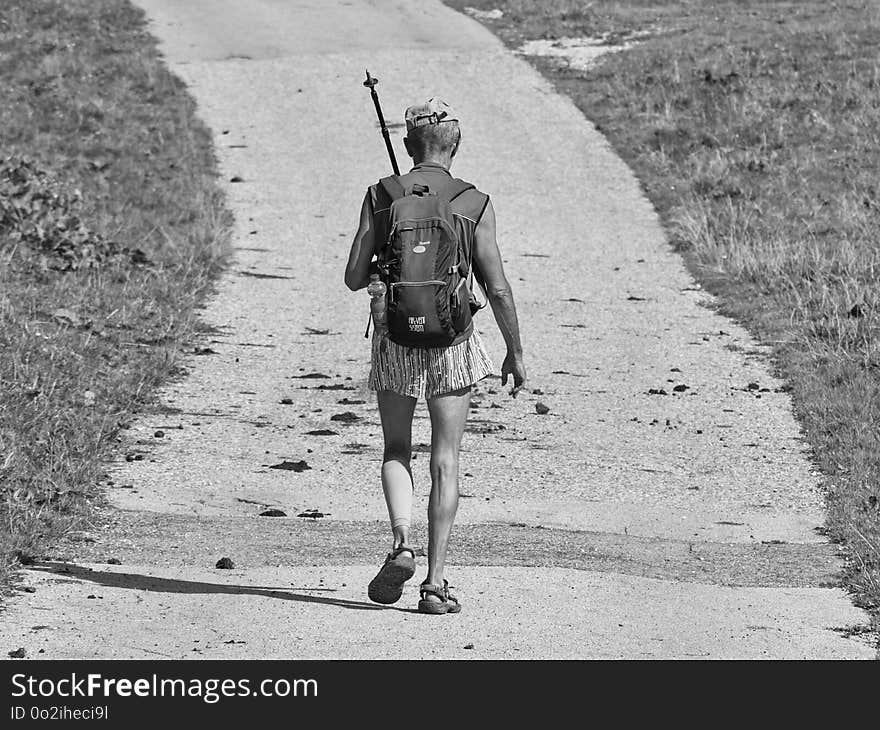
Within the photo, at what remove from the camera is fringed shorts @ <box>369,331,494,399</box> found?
643 centimetres

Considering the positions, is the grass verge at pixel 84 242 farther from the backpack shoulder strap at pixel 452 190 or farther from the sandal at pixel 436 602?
the backpack shoulder strap at pixel 452 190

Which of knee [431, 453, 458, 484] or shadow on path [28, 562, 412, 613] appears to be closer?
knee [431, 453, 458, 484]

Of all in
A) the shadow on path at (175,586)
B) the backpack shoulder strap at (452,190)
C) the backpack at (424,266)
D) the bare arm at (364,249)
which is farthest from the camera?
the shadow on path at (175,586)

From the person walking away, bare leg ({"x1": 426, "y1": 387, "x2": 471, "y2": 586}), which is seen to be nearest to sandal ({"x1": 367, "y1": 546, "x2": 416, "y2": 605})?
the person walking away

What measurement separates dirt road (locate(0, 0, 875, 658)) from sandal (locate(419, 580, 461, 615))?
0.34ft

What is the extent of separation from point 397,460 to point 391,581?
582 millimetres

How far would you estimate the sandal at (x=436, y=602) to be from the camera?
644 centimetres

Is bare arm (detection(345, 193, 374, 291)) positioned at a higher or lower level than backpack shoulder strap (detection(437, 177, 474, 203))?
lower

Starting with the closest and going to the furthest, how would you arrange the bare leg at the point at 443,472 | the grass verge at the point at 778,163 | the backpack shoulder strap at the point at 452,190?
the backpack shoulder strap at the point at 452,190 < the bare leg at the point at 443,472 < the grass verge at the point at 778,163

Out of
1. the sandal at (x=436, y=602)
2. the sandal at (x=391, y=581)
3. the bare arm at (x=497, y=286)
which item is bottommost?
the sandal at (x=436, y=602)

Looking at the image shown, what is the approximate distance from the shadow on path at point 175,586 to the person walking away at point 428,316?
401mm

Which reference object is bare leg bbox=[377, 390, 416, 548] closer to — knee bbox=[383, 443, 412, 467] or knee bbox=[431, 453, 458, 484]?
knee bbox=[383, 443, 412, 467]

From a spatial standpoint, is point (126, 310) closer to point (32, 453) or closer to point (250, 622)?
point (32, 453)

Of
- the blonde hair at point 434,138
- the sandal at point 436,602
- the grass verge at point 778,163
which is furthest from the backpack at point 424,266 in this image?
the grass verge at point 778,163
